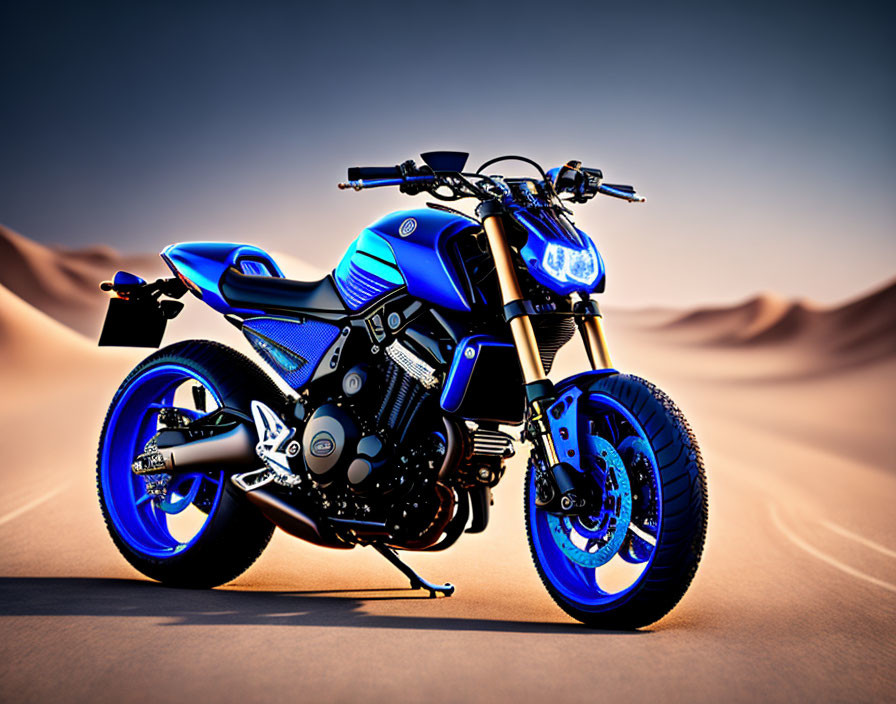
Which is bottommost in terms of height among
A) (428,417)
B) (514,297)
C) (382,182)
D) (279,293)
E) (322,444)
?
(322,444)

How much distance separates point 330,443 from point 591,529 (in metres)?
1.19

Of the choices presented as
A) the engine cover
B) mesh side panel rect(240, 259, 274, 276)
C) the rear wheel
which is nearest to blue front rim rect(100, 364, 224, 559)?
the rear wheel

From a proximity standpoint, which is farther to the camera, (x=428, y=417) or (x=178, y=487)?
(x=178, y=487)

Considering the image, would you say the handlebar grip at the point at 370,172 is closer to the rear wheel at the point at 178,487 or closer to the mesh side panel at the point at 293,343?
the mesh side panel at the point at 293,343

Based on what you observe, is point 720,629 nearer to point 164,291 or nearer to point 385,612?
point 385,612

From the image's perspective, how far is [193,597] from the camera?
3965 millimetres

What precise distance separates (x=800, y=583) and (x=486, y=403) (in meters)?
1.90

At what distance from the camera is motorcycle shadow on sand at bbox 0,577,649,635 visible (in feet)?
10.8

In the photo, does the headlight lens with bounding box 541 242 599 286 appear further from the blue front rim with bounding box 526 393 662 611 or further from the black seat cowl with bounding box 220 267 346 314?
the black seat cowl with bounding box 220 267 346 314

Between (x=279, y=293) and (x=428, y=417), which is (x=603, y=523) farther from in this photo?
(x=279, y=293)

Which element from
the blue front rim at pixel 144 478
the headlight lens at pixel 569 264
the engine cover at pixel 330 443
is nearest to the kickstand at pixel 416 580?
the engine cover at pixel 330 443

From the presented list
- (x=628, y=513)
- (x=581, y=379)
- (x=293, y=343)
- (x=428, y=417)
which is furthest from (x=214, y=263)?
(x=628, y=513)

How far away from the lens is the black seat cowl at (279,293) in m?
4.29

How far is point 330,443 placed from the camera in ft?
13.0
